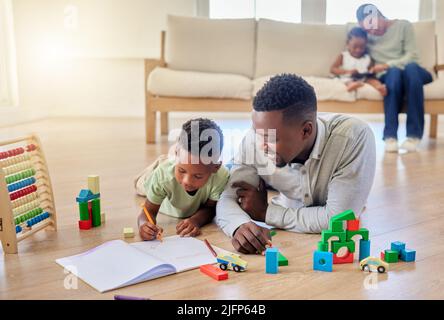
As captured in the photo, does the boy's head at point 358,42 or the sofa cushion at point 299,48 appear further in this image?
the sofa cushion at point 299,48

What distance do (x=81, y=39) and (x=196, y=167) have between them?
3.64m

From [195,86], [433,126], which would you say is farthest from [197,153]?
[433,126]

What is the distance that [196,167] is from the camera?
1.44 meters

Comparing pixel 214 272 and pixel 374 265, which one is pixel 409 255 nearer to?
pixel 374 265

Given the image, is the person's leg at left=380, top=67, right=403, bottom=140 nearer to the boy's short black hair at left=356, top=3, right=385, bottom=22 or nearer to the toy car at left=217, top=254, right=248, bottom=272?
the boy's short black hair at left=356, top=3, right=385, bottom=22

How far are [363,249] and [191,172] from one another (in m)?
0.50

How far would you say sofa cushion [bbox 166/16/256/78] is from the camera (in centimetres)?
355

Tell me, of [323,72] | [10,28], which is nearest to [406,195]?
[323,72]

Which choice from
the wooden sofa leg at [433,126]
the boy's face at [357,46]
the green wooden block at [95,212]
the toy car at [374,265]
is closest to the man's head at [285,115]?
Result: the toy car at [374,265]

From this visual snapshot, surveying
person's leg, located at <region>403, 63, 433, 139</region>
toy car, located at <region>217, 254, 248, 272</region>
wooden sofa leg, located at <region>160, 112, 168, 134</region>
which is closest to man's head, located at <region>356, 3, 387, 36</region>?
person's leg, located at <region>403, 63, 433, 139</region>

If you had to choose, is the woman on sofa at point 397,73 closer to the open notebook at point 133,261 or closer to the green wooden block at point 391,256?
the green wooden block at point 391,256

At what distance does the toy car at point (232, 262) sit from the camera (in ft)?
4.00

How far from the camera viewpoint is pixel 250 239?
52.9 inches

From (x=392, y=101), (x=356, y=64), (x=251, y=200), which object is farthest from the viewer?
(x=356, y=64)
